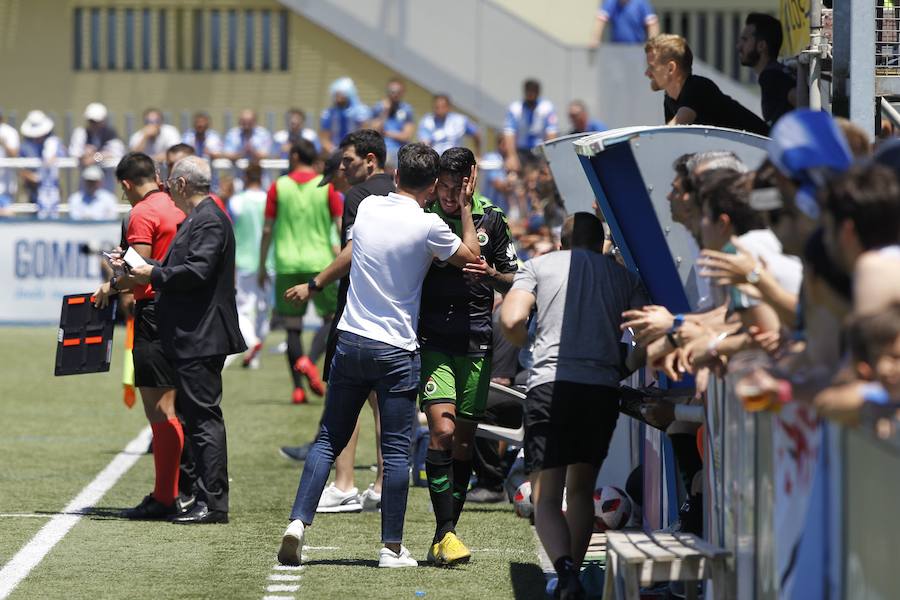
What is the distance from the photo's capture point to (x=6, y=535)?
859cm

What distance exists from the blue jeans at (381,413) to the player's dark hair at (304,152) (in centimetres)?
584

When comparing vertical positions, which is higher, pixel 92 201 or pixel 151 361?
pixel 92 201

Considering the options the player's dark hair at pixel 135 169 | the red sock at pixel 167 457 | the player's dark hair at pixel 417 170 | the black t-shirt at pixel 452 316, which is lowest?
the red sock at pixel 167 457

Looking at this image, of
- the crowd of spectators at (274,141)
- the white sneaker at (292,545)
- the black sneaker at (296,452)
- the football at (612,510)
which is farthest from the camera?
the crowd of spectators at (274,141)

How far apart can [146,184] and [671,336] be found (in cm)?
428

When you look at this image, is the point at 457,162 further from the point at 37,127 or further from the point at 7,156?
the point at 37,127

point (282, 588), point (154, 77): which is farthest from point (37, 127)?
point (282, 588)

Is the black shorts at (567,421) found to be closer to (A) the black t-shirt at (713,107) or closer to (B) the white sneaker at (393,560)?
(B) the white sneaker at (393,560)

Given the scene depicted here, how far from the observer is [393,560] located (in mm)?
7754

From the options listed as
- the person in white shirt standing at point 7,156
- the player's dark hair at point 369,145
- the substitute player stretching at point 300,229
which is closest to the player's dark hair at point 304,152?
the substitute player stretching at point 300,229

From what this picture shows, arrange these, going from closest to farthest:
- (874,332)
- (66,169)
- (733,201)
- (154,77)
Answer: (874,332) < (733,201) < (66,169) < (154,77)

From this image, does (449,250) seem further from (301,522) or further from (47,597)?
(47,597)

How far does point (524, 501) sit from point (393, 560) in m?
1.65

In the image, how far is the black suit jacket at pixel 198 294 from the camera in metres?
8.86
